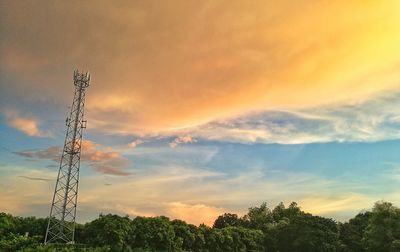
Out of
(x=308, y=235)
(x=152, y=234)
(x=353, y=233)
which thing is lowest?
(x=152, y=234)

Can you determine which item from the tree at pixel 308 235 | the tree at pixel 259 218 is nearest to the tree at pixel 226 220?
the tree at pixel 259 218

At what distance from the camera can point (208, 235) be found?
2734 inches

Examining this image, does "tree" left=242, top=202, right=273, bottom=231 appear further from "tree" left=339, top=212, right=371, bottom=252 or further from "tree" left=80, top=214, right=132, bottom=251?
"tree" left=80, top=214, right=132, bottom=251

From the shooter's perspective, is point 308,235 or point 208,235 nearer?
point 208,235

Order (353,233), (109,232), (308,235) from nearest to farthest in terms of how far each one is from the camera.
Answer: (109,232)
(308,235)
(353,233)

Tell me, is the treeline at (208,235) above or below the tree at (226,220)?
below

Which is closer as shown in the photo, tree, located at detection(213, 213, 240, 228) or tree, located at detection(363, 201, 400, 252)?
tree, located at detection(363, 201, 400, 252)

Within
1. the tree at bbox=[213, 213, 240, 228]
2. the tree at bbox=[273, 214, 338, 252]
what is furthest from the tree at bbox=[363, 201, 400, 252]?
the tree at bbox=[213, 213, 240, 228]

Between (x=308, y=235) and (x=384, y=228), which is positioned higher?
(x=384, y=228)

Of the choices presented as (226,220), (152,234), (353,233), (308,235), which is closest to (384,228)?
(308,235)

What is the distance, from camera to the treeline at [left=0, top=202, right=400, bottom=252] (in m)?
55.2

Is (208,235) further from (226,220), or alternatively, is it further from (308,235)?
(226,220)

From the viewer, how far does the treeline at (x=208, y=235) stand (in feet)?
181

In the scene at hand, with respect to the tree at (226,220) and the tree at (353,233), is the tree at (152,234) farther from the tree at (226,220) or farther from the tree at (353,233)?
the tree at (226,220)
